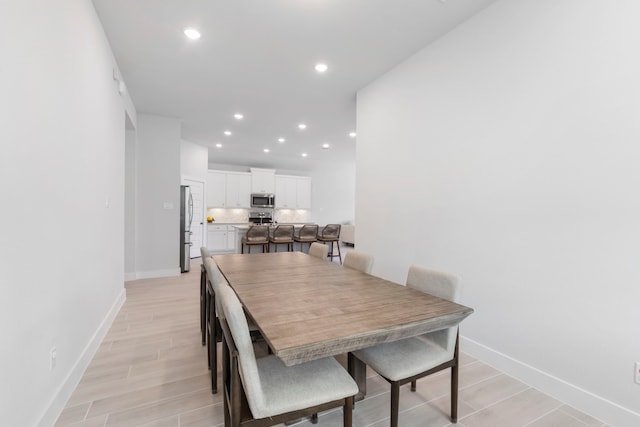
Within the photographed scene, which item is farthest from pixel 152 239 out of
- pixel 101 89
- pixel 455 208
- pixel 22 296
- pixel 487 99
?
pixel 487 99

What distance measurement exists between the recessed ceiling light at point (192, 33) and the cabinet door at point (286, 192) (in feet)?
21.1

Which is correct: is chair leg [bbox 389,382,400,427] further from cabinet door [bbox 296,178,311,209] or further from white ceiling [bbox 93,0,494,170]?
cabinet door [bbox 296,178,311,209]

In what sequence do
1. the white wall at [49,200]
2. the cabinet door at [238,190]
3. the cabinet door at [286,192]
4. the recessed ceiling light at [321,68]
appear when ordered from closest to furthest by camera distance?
the white wall at [49,200] → the recessed ceiling light at [321,68] → the cabinet door at [238,190] → the cabinet door at [286,192]

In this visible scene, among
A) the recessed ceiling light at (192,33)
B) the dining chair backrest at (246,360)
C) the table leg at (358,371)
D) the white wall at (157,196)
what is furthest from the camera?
the white wall at (157,196)

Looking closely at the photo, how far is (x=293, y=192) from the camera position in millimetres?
9367

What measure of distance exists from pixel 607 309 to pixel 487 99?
166 centimetres

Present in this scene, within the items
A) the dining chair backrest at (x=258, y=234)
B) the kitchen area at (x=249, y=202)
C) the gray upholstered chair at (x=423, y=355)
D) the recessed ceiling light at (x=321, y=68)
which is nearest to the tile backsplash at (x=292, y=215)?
the kitchen area at (x=249, y=202)

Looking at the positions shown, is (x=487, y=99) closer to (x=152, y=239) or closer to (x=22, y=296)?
(x=22, y=296)

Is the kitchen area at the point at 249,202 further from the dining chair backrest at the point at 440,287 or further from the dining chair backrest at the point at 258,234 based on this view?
the dining chair backrest at the point at 440,287

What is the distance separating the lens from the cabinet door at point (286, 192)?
9125mm

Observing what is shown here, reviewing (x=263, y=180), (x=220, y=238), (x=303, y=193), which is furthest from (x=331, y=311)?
(x=303, y=193)

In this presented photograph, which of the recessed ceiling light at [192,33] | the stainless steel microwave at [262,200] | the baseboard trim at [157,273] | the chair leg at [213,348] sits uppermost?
the recessed ceiling light at [192,33]

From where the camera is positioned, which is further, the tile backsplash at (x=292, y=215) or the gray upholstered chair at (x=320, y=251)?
the tile backsplash at (x=292, y=215)

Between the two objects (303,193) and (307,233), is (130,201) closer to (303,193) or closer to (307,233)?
(307,233)
